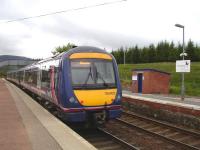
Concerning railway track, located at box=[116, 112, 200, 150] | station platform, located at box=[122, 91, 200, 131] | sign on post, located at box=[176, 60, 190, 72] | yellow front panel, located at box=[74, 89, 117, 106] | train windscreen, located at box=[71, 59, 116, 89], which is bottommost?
railway track, located at box=[116, 112, 200, 150]

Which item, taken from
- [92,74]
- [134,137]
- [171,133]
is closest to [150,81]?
[171,133]

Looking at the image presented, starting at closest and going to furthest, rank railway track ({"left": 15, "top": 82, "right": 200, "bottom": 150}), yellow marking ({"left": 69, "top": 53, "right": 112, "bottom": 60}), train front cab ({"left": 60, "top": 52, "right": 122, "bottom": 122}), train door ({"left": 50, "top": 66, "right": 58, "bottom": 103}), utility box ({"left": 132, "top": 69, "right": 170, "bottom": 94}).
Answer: railway track ({"left": 15, "top": 82, "right": 200, "bottom": 150}) → train front cab ({"left": 60, "top": 52, "right": 122, "bottom": 122}) → yellow marking ({"left": 69, "top": 53, "right": 112, "bottom": 60}) → train door ({"left": 50, "top": 66, "right": 58, "bottom": 103}) → utility box ({"left": 132, "top": 69, "right": 170, "bottom": 94})

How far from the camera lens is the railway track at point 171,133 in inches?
396

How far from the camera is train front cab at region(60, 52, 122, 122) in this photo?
10.2 metres

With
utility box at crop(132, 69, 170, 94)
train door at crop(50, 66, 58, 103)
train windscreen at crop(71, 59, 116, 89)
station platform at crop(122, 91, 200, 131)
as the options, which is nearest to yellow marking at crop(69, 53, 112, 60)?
train windscreen at crop(71, 59, 116, 89)

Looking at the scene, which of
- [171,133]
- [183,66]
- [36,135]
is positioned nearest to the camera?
[36,135]

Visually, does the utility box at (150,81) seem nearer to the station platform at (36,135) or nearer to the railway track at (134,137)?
the railway track at (134,137)

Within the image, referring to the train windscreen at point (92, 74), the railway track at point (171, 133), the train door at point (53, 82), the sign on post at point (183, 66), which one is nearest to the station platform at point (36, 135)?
the train door at point (53, 82)

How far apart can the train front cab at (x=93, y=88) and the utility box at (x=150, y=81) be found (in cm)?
1797

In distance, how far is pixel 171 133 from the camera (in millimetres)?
11891

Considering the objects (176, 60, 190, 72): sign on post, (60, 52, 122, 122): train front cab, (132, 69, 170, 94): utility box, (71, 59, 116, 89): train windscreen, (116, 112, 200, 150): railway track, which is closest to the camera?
(116, 112, 200, 150): railway track

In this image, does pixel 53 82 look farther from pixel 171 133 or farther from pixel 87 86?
pixel 171 133

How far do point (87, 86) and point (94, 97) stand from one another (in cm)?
43

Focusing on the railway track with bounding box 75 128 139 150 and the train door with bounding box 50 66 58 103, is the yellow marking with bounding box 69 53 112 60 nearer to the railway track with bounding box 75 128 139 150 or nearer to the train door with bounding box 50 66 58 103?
the train door with bounding box 50 66 58 103
